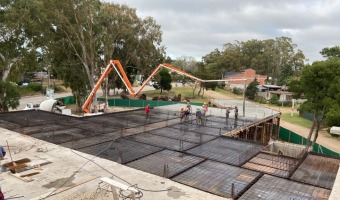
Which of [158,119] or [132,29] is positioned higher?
[132,29]

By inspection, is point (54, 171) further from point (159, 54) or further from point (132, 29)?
point (159, 54)

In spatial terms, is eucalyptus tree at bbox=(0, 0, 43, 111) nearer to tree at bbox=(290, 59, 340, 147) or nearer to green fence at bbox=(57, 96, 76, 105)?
green fence at bbox=(57, 96, 76, 105)

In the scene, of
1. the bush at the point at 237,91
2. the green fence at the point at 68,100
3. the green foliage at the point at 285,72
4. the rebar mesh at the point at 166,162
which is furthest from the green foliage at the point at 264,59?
→ the rebar mesh at the point at 166,162

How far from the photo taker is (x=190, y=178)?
1093 cm

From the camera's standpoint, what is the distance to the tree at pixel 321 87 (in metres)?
21.5

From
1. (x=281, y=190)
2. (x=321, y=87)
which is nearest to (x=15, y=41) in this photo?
(x=281, y=190)

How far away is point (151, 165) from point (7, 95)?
24448 mm

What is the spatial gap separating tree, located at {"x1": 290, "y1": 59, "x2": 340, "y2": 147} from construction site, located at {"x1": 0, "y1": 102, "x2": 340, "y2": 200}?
280 inches

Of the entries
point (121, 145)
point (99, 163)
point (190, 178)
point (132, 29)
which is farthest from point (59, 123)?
point (132, 29)

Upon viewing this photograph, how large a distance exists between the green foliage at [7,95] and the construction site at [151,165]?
958cm

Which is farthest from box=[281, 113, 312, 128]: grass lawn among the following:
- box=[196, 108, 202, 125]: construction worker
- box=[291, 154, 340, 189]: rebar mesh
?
box=[291, 154, 340, 189]: rebar mesh

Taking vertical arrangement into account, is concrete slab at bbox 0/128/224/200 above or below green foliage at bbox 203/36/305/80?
below

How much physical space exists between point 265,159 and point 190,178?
509 cm

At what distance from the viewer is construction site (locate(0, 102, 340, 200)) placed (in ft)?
31.1
